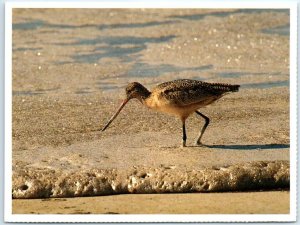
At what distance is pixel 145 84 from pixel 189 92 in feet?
6.06

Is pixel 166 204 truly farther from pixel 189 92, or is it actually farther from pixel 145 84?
pixel 145 84

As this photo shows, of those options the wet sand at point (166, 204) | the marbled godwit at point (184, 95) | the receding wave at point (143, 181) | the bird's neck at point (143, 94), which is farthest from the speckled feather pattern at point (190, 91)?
the wet sand at point (166, 204)

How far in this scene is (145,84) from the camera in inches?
375

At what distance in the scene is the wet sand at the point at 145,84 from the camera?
7645mm

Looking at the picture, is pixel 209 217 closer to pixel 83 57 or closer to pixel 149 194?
pixel 149 194

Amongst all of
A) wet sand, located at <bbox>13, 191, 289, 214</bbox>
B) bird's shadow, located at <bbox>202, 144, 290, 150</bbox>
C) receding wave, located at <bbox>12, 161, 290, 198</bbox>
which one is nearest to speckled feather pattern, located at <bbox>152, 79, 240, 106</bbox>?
bird's shadow, located at <bbox>202, 144, 290, 150</bbox>

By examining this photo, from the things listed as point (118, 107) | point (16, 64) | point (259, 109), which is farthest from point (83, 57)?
point (259, 109)

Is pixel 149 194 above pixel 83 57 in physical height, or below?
below

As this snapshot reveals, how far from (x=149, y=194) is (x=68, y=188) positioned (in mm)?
623

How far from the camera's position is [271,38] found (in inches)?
416

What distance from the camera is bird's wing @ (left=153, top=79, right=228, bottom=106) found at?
772cm

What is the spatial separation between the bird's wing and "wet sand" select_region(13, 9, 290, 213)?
423 mm

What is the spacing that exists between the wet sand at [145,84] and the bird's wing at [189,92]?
1.39 feet

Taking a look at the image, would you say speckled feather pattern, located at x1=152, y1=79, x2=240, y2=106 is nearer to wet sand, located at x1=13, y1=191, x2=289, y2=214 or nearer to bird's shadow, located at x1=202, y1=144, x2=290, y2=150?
bird's shadow, located at x1=202, y1=144, x2=290, y2=150
